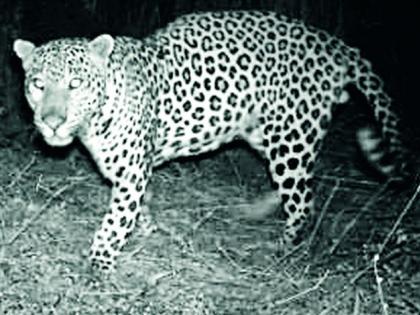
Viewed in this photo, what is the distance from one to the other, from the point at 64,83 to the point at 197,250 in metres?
1.67

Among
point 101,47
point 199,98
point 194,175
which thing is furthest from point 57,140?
point 194,175

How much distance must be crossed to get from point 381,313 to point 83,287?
1895mm

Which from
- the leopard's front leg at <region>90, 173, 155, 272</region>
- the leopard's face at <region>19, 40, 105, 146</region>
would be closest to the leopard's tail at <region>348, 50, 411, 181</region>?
the leopard's front leg at <region>90, 173, 155, 272</region>

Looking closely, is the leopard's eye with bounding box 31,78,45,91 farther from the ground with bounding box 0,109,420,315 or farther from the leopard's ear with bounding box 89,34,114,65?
the ground with bounding box 0,109,420,315

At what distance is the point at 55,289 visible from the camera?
562cm

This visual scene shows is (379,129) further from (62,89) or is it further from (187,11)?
(187,11)

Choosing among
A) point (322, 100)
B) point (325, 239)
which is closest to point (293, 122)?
point (322, 100)

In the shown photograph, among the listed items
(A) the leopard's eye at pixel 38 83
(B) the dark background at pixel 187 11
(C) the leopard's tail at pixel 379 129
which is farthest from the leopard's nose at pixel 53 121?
(B) the dark background at pixel 187 11

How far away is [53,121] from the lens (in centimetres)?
577

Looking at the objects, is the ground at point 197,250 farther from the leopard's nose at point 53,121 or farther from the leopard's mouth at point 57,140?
the leopard's nose at point 53,121

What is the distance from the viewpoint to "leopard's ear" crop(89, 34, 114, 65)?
20.0ft

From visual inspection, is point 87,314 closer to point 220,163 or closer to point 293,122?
point 293,122

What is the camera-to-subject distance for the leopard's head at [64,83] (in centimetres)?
583

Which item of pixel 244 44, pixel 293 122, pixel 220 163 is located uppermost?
pixel 244 44
